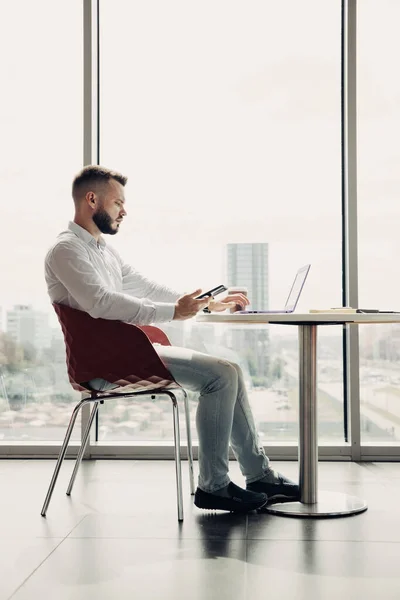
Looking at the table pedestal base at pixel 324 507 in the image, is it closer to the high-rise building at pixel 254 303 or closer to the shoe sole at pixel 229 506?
the shoe sole at pixel 229 506

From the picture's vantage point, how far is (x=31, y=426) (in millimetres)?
3908

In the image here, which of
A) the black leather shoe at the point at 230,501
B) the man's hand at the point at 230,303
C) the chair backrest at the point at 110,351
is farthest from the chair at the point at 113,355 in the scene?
the man's hand at the point at 230,303

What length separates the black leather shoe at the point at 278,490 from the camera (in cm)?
275

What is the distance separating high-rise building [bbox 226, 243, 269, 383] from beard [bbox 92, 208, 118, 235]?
1082 mm

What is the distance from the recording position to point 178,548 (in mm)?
2236

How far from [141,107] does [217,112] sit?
0.40m

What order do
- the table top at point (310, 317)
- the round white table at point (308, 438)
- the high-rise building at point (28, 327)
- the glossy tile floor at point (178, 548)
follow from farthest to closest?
the high-rise building at point (28, 327) < the round white table at point (308, 438) < the table top at point (310, 317) < the glossy tile floor at point (178, 548)

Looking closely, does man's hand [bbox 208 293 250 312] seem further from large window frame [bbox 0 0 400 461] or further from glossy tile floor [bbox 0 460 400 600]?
large window frame [bbox 0 0 400 461]

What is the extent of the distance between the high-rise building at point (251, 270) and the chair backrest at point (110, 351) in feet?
Answer: 4.32

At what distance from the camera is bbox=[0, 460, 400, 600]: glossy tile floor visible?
1.89 meters

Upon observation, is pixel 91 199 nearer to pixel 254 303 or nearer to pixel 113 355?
pixel 113 355

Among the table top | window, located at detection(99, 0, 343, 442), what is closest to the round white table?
the table top

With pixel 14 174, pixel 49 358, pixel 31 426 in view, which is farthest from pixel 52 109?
pixel 31 426

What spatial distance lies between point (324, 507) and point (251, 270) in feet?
4.90
